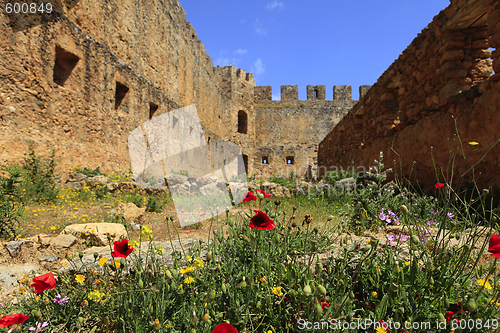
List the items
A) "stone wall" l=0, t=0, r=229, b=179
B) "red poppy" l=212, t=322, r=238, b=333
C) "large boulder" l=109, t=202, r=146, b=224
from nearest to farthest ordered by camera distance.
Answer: "red poppy" l=212, t=322, r=238, b=333
"large boulder" l=109, t=202, r=146, b=224
"stone wall" l=0, t=0, r=229, b=179

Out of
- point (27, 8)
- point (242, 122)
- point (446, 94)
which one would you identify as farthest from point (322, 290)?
point (242, 122)

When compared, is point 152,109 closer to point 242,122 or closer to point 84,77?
point 84,77

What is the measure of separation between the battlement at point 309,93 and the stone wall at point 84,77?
11.5 m

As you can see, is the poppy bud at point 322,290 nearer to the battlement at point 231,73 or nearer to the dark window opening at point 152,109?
the dark window opening at point 152,109

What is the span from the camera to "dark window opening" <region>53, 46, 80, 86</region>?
566cm

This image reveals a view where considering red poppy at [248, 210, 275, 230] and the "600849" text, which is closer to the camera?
red poppy at [248, 210, 275, 230]

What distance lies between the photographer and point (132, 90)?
7.91 metres

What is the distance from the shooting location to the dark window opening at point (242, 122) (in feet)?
68.6

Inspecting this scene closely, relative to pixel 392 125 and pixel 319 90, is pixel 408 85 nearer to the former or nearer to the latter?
pixel 392 125

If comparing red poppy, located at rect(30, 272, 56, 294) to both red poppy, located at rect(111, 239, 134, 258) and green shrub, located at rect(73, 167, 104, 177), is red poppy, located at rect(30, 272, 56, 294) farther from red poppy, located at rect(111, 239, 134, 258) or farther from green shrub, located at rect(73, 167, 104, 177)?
green shrub, located at rect(73, 167, 104, 177)

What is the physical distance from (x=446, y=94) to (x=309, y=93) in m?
19.7

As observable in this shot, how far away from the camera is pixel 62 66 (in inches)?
227

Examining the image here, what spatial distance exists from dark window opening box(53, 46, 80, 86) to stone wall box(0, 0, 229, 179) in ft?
0.06

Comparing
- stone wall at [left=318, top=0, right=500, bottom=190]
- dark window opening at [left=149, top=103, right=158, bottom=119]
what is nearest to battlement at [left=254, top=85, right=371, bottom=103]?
dark window opening at [left=149, top=103, right=158, bottom=119]
